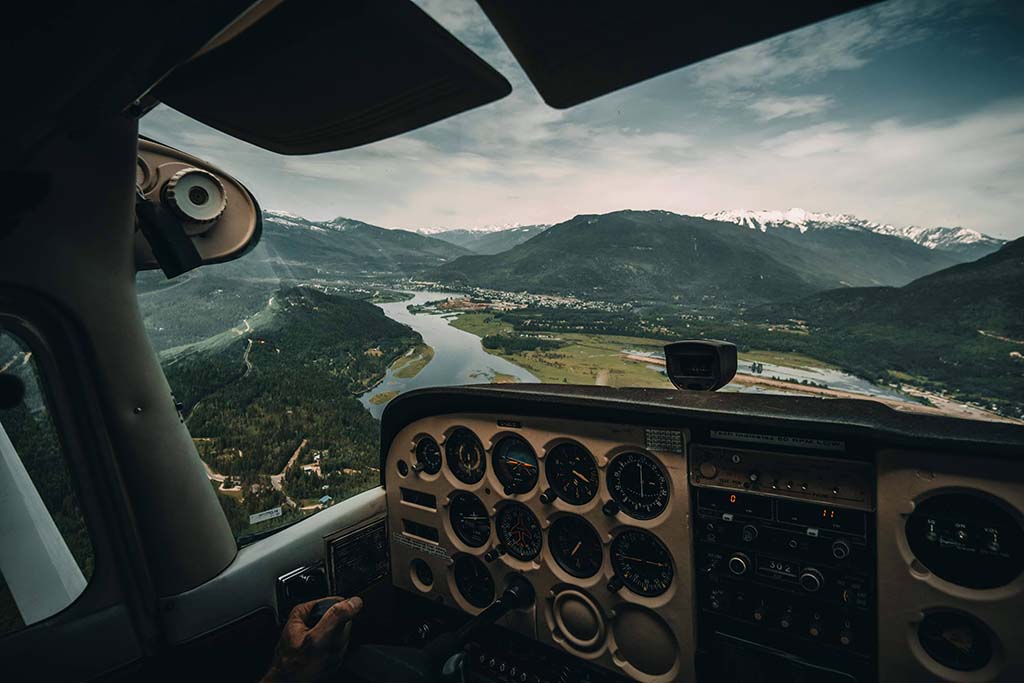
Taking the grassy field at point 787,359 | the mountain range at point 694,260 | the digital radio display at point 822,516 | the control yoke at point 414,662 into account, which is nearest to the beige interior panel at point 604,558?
the digital radio display at point 822,516

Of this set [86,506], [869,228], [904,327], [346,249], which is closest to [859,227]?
[869,228]

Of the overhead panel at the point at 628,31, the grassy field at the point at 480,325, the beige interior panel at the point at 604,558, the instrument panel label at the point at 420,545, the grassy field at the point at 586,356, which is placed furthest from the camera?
the grassy field at the point at 480,325

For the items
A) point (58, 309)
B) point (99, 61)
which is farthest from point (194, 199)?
point (99, 61)

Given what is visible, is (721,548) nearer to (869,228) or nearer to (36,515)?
(36,515)

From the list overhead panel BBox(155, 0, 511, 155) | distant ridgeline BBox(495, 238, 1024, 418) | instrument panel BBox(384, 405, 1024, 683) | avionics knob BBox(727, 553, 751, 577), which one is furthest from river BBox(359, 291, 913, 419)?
overhead panel BBox(155, 0, 511, 155)

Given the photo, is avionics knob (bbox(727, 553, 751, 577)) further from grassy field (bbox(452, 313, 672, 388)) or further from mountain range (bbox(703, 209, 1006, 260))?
mountain range (bbox(703, 209, 1006, 260))

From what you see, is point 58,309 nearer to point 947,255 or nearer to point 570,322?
point 570,322

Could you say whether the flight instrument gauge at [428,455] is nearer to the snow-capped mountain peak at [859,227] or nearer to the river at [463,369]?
the river at [463,369]
